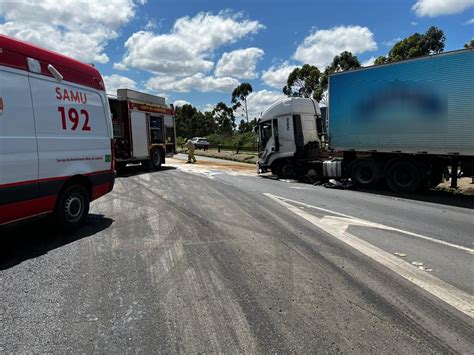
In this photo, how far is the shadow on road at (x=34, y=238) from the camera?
485 centimetres

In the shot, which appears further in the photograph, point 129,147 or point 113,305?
point 129,147

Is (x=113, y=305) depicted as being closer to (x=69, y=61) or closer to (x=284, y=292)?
(x=284, y=292)

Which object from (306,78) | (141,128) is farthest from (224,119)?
(141,128)

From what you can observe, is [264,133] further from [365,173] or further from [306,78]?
[306,78]

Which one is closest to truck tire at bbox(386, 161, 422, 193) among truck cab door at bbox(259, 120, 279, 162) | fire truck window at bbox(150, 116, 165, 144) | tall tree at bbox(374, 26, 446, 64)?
truck cab door at bbox(259, 120, 279, 162)

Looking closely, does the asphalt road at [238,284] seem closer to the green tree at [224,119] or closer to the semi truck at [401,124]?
the semi truck at [401,124]

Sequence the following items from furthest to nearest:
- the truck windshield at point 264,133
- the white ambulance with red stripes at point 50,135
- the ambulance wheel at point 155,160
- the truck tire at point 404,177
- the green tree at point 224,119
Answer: the green tree at point 224,119, the ambulance wheel at point 155,160, the truck windshield at point 264,133, the truck tire at point 404,177, the white ambulance with red stripes at point 50,135

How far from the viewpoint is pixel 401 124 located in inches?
442

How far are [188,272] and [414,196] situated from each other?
8999mm

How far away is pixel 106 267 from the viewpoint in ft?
14.8

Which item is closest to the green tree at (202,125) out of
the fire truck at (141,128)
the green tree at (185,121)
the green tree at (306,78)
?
the green tree at (185,121)

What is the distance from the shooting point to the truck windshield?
A: 53.5ft

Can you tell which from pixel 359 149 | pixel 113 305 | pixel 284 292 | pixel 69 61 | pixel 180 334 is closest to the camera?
pixel 180 334

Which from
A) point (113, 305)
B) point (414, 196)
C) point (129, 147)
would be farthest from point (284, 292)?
point (129, 147)
